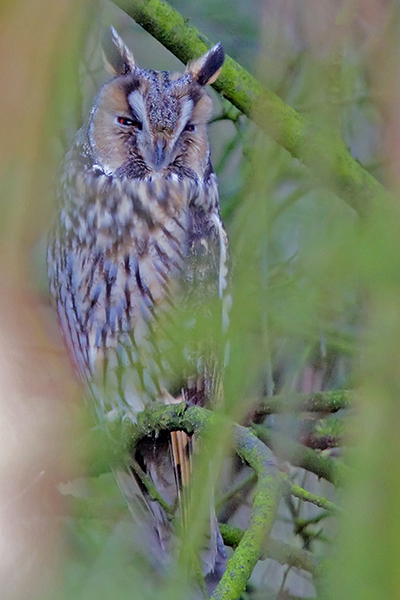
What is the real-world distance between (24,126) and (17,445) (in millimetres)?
280

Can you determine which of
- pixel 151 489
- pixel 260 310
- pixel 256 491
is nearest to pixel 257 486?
pixel 256 491

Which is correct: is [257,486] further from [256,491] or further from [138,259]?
[138,259]

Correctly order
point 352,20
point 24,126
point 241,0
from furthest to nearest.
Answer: point 241,0, point 352,20, point 24,126

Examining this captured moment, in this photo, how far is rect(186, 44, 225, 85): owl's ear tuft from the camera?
3.16 feet

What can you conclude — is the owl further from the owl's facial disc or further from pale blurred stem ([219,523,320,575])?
pale blurred stem ([219,523,320,575])

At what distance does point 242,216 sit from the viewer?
1.00 meters

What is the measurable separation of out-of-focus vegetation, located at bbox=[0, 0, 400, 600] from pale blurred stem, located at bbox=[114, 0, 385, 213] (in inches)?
1.0

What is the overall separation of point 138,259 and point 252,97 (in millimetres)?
328

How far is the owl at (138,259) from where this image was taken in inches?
44.2

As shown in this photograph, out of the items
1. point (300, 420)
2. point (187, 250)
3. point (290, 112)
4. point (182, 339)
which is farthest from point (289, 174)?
point (182, 339)

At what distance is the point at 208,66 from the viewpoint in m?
0.98

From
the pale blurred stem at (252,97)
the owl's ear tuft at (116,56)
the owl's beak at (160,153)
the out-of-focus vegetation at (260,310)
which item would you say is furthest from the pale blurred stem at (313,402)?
the owl's ear tuft at (116,56)

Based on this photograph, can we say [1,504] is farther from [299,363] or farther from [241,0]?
[241,0]

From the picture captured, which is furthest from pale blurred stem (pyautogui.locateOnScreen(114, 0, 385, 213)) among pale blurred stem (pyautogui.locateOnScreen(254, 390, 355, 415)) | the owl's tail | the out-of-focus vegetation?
the owl's tail
